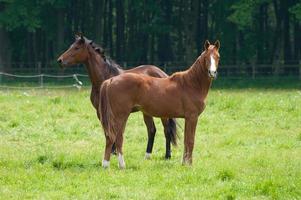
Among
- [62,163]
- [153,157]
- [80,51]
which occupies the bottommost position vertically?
[153,157]

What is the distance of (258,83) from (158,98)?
81.1ft

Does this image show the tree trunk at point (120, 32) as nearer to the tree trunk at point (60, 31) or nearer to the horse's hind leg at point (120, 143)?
the tree trunk at point (60, 31)

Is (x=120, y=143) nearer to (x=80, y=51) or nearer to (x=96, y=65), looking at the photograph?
(x=96, y=65)

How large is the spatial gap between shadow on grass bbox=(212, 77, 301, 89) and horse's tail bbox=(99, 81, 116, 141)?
22266 millimetres

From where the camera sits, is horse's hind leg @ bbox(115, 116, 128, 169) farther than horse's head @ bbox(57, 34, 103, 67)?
No

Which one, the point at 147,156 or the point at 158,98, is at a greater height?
the point at 158,98

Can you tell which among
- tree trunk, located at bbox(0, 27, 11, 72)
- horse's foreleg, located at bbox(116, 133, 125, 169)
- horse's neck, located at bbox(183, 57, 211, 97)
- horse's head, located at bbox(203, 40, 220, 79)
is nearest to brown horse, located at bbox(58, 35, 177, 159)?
horse's neck, located at bbox(183, 57, 211, 97)

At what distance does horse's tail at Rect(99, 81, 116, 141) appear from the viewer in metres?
11.6

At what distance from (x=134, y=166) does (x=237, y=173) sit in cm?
191

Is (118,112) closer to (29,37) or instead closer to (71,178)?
(71,178)

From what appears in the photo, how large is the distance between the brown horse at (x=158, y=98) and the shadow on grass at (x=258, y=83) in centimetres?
2162

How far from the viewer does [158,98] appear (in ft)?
38.7

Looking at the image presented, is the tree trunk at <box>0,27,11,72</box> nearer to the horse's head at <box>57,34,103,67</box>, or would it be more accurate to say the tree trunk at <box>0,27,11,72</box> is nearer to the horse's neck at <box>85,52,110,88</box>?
the horse's head at <box>57,34,103,67</box>

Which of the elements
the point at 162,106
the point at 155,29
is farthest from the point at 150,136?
the point at 155,29
